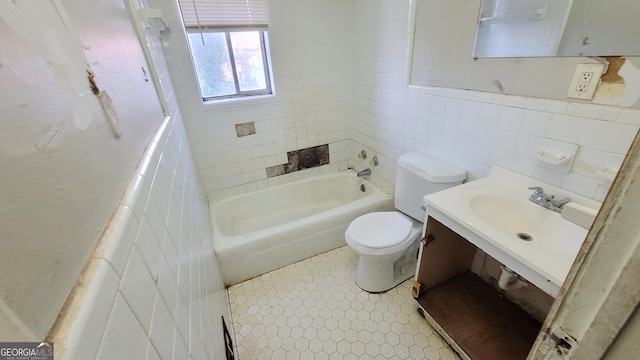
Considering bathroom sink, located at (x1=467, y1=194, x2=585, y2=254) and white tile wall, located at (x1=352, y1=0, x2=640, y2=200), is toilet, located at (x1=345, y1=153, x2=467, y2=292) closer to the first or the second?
white tile wall, located at (x1=352, y1=0, x2=640, y2=200)

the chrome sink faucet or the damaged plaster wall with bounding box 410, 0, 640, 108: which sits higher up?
the damaged plaster wall with bounding box 410, 0, 640, 108

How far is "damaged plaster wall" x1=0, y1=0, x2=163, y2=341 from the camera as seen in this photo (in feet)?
0.75

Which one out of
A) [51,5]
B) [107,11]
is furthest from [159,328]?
[107,11]

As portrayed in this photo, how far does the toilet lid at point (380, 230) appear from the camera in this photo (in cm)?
161

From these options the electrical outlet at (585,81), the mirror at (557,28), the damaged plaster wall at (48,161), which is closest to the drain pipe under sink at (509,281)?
the electrical outlet at (585,81)

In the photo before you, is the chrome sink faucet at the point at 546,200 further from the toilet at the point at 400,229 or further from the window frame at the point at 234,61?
the window frame at the point at 234,61

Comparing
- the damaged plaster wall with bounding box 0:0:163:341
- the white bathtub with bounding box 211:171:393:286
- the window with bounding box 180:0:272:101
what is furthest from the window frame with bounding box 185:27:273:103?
the damaged plaster wall with bounding box 0:0:163:341

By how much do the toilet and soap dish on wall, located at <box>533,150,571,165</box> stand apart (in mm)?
399

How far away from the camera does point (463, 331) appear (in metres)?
1.37

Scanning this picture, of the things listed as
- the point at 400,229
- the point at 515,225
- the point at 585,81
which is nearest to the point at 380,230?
the point at 400,229

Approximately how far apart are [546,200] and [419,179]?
631 mm

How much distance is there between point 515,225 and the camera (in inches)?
47.3

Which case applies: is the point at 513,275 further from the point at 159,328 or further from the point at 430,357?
the point at 159,328

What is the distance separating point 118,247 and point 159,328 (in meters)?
0.21
